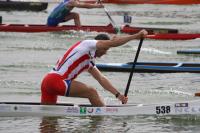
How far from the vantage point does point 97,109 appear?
→ 14047mm

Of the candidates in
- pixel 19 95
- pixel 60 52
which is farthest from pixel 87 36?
pixel 19 95

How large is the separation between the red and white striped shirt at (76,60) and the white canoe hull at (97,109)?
0.64 meters

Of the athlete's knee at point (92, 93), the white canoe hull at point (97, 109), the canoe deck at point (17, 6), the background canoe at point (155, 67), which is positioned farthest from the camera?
the canoe deck at point (17, 6)

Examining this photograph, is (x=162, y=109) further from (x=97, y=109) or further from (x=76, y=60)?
(x=76, y=60)

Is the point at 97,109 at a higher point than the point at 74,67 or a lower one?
lower

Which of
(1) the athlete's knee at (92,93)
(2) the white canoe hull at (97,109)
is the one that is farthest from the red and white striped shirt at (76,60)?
(2) the white canoe hull at (97,109)

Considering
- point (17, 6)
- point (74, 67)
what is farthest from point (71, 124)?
point (17, 6)

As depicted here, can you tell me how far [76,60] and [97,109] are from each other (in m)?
0.97

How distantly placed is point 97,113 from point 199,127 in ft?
5.63

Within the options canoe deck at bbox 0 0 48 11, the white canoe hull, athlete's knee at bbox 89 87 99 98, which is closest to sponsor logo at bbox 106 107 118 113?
the white canoe hull

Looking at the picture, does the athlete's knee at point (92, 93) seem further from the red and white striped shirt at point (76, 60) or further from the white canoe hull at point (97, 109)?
the red and white striped shirt at point (76, 60)

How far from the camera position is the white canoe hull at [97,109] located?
1405cm

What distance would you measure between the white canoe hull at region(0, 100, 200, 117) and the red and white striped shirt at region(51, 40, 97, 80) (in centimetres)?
64

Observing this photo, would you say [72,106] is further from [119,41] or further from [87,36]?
[87,36]
